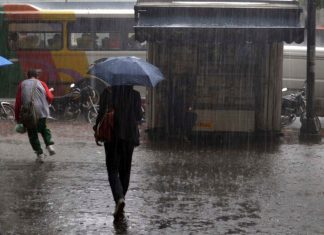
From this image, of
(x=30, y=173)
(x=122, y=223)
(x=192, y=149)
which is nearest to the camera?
(x=122, y=223)

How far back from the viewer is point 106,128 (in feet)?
30.0

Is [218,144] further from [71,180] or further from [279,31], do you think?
[71,180]

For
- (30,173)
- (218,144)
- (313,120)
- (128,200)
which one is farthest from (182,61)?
(128,200)

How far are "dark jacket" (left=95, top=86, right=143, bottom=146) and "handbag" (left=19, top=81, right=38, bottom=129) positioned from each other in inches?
163

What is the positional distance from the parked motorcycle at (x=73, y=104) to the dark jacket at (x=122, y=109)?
12391mm

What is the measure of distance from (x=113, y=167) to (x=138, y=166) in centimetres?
396

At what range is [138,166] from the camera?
13180 millimetres

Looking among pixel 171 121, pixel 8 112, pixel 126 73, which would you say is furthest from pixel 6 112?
pixel 126 73

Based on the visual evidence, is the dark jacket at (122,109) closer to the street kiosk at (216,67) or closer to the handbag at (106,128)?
the handbag at (106,128)

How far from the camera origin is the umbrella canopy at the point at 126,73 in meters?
9.33

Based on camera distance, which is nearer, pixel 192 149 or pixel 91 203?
pixel 91 203

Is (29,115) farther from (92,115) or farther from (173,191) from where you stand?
(92,115)

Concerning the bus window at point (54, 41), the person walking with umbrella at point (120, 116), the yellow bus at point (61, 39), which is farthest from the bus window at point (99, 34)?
the person walking with umbrella at point (120, 116)

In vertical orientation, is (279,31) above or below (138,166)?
above
